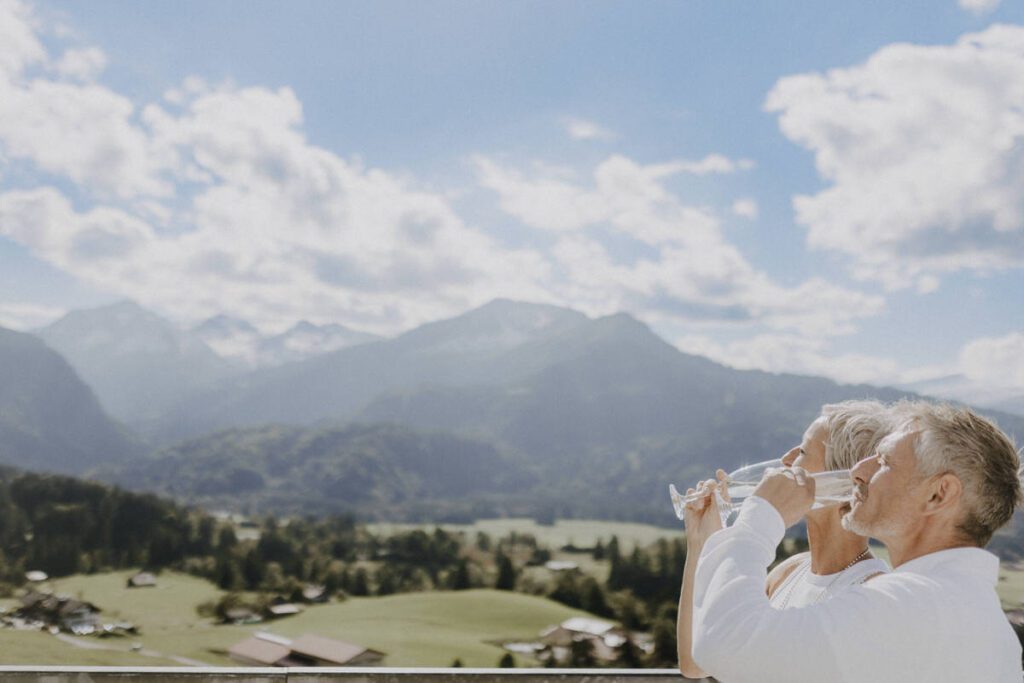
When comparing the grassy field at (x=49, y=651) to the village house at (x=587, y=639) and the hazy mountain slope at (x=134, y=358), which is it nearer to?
the village house at (x=587, y=639)

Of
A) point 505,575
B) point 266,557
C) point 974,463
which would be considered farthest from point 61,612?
point 974,463

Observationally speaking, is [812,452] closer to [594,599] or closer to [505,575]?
[594,599]

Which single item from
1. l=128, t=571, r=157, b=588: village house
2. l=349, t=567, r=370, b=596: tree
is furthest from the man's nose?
l=349, t=567, r=370, b=596: tree

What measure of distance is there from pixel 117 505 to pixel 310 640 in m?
Answer: 6.52

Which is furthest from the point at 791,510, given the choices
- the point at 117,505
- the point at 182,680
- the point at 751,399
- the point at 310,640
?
the point at 751,399

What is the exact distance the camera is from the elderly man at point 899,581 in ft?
1.94

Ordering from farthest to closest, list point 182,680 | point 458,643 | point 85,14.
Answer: point 85,14
point 458,643
point 182,680

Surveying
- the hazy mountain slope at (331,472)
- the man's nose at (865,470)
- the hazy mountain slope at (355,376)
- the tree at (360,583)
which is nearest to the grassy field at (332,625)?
the tree at (360,583)

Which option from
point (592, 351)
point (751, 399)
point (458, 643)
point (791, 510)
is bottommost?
point (458, 643)

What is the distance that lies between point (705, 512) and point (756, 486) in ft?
0.34

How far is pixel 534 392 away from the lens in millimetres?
75750

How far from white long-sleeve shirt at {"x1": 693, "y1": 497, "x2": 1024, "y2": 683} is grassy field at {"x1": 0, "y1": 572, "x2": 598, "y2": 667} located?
825 cm

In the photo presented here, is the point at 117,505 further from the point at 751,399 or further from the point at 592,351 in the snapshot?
the point at 592,351

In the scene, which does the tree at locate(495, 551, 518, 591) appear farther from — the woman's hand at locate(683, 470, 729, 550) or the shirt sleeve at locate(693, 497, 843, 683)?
the shirt sleeve at locate(693, 497, 843, 683)
